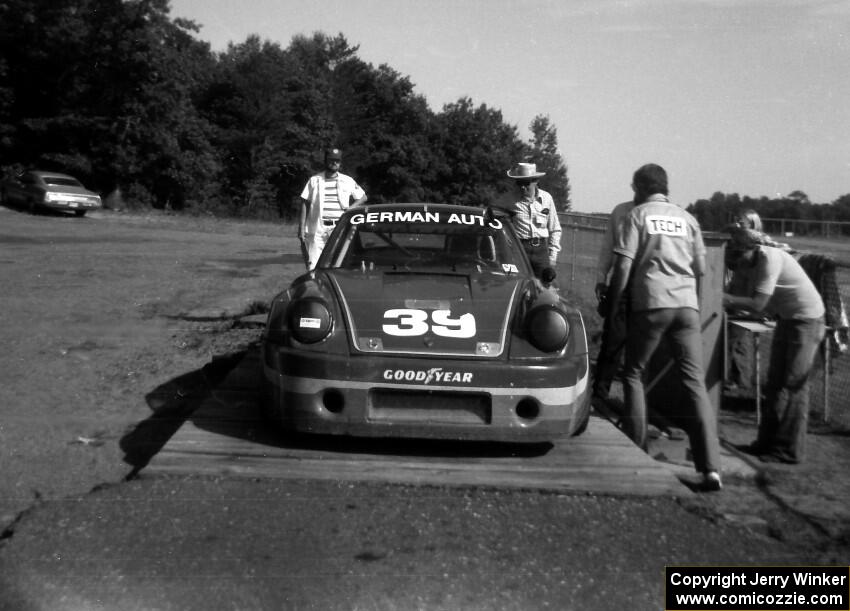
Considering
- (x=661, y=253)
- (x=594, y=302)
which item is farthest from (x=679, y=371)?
(x=594, y=302)

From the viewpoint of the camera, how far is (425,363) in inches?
169

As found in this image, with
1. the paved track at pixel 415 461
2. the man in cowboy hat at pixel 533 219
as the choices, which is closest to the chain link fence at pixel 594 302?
the man in cowboy hat at pixel 533 219

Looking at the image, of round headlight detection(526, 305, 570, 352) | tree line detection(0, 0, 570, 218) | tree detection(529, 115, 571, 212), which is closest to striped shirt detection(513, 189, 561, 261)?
round headlight detection(526, 305, 570, 352)

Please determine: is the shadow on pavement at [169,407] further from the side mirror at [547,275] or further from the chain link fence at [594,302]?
the chain link fence at [594,302]

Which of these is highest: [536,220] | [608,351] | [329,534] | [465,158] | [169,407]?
[465,158]

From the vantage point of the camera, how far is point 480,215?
18.9 feet

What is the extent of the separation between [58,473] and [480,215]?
2865 mm

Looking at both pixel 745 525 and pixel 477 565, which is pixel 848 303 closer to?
pixel 745 525

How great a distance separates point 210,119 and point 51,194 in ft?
87.3

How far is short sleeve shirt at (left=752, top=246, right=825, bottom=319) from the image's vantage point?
5.24 meters

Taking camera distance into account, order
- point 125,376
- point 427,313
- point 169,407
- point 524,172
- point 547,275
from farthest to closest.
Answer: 1. point 524,172
2. point 125,376
3. point 169,407
4. point 547,275
5. point 427,313

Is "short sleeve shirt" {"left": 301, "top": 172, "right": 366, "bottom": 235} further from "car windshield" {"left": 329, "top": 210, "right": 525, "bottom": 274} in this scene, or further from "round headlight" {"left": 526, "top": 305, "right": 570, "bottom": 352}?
"round headlight" {"left": 526, "top": 305, "right": 570, "bottom": 352}

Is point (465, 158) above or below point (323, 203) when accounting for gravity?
above

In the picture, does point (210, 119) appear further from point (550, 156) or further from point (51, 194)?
point (550, 156)
